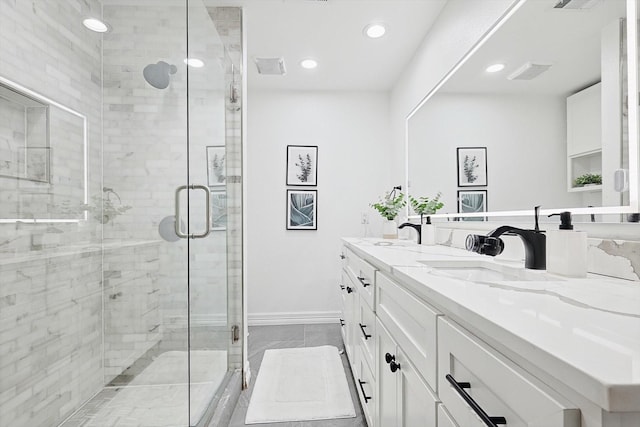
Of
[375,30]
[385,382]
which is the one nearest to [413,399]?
[385,382]

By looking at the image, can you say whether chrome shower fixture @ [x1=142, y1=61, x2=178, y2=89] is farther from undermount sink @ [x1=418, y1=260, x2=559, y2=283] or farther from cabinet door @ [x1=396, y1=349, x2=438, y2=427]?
cabinet door @ [x1=396, y1=349, x2=438, y2=427]

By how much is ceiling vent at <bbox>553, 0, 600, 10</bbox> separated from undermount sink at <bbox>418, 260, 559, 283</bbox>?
85cm

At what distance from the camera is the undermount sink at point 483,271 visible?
1012mm

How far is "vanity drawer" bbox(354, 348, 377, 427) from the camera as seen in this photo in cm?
145

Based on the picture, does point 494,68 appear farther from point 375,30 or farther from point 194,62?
point 194,62

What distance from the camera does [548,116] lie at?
1274mm

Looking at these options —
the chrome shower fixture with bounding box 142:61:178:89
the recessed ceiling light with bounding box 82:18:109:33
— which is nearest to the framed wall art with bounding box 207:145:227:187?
the chrome shower fixture with bounding box 142:61:178:89

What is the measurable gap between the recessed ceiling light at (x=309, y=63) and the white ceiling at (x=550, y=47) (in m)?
1.47

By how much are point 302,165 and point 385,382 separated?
8.01 feet

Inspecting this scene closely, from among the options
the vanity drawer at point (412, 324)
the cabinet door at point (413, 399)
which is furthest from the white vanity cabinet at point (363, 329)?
the cabinet door at point (413, 399)

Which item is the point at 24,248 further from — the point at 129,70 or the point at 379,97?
the point at 379,97

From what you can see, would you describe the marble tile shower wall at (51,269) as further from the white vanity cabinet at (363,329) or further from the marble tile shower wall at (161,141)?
the white vanity cabinet at (363,329)

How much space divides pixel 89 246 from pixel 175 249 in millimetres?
357

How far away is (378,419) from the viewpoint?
133cm
